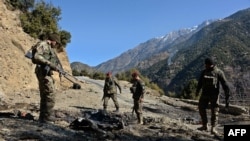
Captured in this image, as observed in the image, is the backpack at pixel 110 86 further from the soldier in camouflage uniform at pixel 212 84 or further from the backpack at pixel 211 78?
the backpack at pixel 211 78

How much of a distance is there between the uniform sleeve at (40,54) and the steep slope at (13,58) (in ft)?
46.0

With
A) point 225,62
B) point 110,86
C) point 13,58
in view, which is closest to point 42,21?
point 13,58

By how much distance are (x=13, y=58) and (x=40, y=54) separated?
17.7m

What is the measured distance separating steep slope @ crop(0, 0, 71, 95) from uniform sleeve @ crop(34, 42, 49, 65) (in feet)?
46.0

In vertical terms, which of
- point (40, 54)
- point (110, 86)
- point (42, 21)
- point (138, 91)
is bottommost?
point (138, 91)

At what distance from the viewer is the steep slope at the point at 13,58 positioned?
25.0m

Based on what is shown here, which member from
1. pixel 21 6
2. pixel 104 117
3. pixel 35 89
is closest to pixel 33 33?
pixel 21 6

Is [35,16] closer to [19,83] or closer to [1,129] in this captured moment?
[19,83]

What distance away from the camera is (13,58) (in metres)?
26.7

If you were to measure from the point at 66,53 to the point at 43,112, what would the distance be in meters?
28.7

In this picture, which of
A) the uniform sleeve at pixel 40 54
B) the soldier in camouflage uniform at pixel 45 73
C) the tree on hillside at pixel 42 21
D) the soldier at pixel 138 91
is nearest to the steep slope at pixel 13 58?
the tree on hillside at pixel 42 21

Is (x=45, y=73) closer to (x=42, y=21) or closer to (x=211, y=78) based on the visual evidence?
(x=211, y=78)

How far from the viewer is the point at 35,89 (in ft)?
88.4

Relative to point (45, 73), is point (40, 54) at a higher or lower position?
higher
